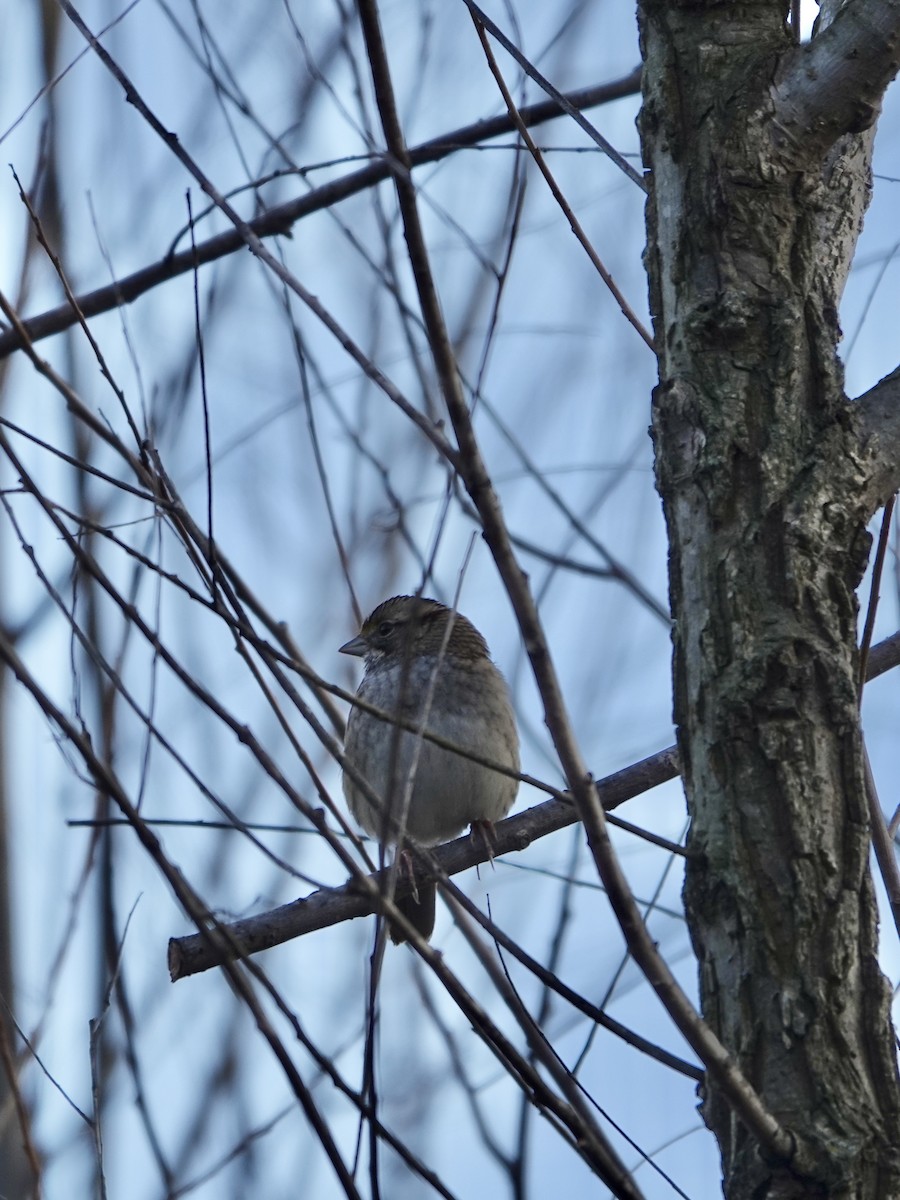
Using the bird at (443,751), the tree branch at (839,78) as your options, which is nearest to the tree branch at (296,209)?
the bird at (443,751)

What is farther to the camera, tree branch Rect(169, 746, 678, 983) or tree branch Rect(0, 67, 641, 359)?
tree branch Rect(0, 67, 641, 359)

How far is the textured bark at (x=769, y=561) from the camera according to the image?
201 centimetres

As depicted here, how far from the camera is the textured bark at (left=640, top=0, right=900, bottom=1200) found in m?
2.01

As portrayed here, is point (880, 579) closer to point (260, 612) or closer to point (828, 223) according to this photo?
point (828, 223)

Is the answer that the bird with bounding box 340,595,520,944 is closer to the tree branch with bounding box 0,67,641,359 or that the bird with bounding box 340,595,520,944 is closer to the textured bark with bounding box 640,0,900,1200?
the tree branch with bounding box 0,67,641,359

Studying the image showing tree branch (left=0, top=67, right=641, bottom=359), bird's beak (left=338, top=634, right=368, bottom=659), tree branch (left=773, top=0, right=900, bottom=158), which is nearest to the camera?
tree branch (left=773, top=0, right=900, bottom=158)

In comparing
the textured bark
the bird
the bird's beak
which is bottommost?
the textured bark

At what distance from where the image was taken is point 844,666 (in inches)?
86.4

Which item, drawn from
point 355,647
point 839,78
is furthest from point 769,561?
point 355,647

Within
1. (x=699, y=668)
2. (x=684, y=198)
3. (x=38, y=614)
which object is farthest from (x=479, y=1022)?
(x=38, y=614)

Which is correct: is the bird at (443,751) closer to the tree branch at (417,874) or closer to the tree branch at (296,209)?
the tree branch at (417,874)

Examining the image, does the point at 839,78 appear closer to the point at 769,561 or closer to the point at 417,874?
the point at 769,561

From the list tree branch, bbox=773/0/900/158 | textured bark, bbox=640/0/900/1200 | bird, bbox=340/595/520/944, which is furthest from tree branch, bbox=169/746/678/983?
tree branch, bbox=773/0/900/158

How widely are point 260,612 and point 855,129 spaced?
150 centimetres
